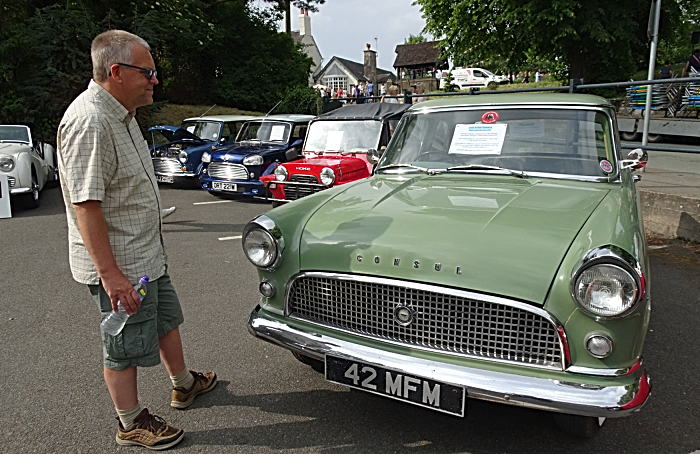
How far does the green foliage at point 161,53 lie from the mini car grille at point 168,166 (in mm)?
5773

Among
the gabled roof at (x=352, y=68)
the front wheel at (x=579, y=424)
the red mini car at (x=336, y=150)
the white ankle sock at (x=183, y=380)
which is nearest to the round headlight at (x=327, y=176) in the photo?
the red mini car at (x=336, y=150)

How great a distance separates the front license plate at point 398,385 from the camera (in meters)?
2.18

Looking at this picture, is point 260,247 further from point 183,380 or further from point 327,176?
point 327,176

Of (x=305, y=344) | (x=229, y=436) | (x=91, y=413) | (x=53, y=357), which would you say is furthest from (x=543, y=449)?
(x=53, y=357)

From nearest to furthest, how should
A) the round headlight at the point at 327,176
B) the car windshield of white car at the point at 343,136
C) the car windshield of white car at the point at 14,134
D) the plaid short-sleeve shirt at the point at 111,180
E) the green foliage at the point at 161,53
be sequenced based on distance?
the plaid short-sleeve shirt at the point at 111,180 < the round headlight at the point at 327,176 < the car windshield of white car at the point at 343,136 < the car windshield of white car at the point at 14,134 < the green foliage at the point at 161,53

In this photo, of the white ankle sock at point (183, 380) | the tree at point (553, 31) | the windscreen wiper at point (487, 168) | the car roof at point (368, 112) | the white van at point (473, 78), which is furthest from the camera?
the white van at point (473, 78)

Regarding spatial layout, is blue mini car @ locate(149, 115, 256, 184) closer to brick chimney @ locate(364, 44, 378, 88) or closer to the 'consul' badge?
the 'consul' badge

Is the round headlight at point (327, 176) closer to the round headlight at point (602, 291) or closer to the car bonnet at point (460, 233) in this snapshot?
the car bonnet at point (460, 233)

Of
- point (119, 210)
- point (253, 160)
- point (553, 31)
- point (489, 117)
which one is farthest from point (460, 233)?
point (553, 31)

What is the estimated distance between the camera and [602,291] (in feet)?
6.91

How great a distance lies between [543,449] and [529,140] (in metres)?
2.00

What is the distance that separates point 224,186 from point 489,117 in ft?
22.6

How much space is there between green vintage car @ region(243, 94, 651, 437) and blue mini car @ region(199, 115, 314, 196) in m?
5.95

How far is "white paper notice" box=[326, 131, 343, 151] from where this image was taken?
8.80 metres
